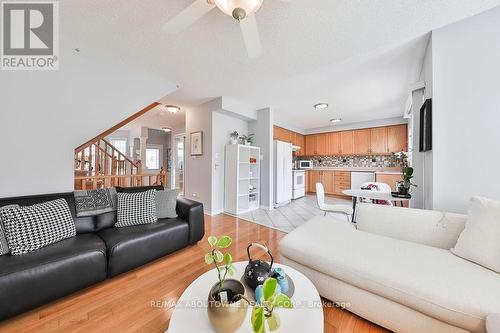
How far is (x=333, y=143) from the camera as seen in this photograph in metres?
6.18

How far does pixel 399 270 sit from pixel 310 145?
590cm

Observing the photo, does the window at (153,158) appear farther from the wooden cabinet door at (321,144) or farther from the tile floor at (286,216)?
the wooden cabinet door at (321,144)

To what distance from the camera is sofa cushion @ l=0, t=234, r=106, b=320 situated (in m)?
1.19

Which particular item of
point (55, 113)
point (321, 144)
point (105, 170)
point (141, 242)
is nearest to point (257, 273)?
point (141, 242)

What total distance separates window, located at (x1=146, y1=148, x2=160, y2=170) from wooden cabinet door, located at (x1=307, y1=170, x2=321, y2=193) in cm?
611

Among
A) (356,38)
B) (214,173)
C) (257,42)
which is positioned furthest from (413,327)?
(214,173)

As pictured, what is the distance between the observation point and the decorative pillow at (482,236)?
45.5 inches

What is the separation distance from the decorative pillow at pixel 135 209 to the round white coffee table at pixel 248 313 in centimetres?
135

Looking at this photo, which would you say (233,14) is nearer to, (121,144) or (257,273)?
(257,273)

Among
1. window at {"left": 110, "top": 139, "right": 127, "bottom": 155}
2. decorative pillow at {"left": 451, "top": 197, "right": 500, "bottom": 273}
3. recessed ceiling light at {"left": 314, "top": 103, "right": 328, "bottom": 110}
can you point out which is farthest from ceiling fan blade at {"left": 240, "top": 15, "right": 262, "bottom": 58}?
window at {"left": 110, "top": 139, "right": 127, "bottom": 155}

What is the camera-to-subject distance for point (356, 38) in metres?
1.91

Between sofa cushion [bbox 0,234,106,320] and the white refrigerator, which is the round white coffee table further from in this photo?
the white refrigerator

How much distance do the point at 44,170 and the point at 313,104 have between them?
4.48 metres

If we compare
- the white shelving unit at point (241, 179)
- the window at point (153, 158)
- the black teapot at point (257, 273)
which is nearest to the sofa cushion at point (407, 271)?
the black teapot at point (257, 273)
